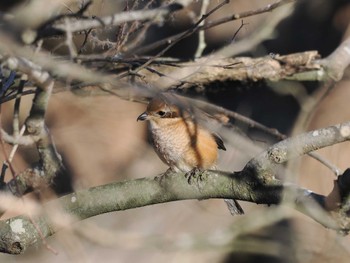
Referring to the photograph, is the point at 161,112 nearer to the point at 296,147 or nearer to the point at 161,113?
the point at 161,113

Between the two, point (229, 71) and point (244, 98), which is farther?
point (244, 98)

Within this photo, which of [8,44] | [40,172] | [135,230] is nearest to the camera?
[8,44]

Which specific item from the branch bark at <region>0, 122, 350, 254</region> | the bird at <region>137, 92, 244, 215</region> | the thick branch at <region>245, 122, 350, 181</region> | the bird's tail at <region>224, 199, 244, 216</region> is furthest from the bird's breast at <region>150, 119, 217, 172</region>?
the thick branch at <region>245, 122, 350, 181</region>

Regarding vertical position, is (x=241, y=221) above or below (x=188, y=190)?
below

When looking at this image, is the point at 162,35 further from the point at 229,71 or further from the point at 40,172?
the point at 40,172

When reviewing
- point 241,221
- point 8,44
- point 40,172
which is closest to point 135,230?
point 241,221

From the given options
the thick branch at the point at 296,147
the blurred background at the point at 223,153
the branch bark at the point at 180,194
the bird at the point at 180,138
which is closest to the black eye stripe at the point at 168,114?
the bird at the point at 180,138

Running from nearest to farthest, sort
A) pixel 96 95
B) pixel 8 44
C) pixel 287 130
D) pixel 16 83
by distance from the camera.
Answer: pixel 8 44 → pixel 16 83 → pixel 96 95 → pixel 287 130

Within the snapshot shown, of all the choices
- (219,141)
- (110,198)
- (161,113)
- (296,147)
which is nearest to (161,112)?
(161,113)
